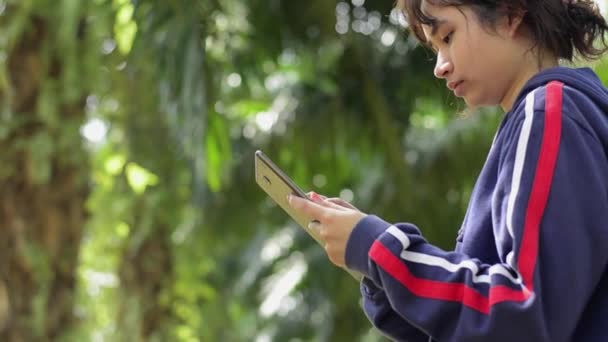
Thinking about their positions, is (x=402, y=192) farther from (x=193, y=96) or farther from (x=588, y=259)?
(x=588, y=259)

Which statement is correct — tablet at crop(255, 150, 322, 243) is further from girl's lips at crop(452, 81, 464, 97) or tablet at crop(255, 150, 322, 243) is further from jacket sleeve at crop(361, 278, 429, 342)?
girl's lips at crop(452, 81, 464, 97)

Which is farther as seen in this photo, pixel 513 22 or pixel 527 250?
pixel 513 22

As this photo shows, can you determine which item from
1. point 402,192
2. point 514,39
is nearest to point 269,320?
point 402,192

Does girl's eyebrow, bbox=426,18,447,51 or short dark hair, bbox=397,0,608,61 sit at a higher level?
girl's eyebrow, bbox=426,18,447,51

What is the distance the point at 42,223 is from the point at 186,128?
91 centimetres

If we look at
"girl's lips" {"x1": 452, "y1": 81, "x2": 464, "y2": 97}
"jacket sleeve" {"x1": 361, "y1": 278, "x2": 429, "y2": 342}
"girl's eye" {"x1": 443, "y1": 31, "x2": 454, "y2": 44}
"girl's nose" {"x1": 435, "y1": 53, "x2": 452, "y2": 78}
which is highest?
"girl's eye" {"x1": 443, "y1": 31, "x2": 454, "y2": 44}

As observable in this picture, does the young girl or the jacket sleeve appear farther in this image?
the jacket sleeve

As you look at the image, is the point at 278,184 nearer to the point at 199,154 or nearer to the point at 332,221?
the point at 332,221

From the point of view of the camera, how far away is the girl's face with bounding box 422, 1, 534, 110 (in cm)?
128

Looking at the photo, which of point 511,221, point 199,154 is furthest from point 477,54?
point 199,154

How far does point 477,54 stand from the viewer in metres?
1.28

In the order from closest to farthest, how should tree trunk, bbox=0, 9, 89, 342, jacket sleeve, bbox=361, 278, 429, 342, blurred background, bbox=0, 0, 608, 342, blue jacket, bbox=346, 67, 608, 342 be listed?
blue jacket, bbox=346, 67, 608, 342
jacket sleeve, bbox=361, 278, 429, 342
blurred background, bbox=0, 0, 608, 342
tree trunk, bbox=0, 9, 89, 342

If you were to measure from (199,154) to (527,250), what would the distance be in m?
2.67

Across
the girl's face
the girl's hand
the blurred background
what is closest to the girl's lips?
the girl's face
